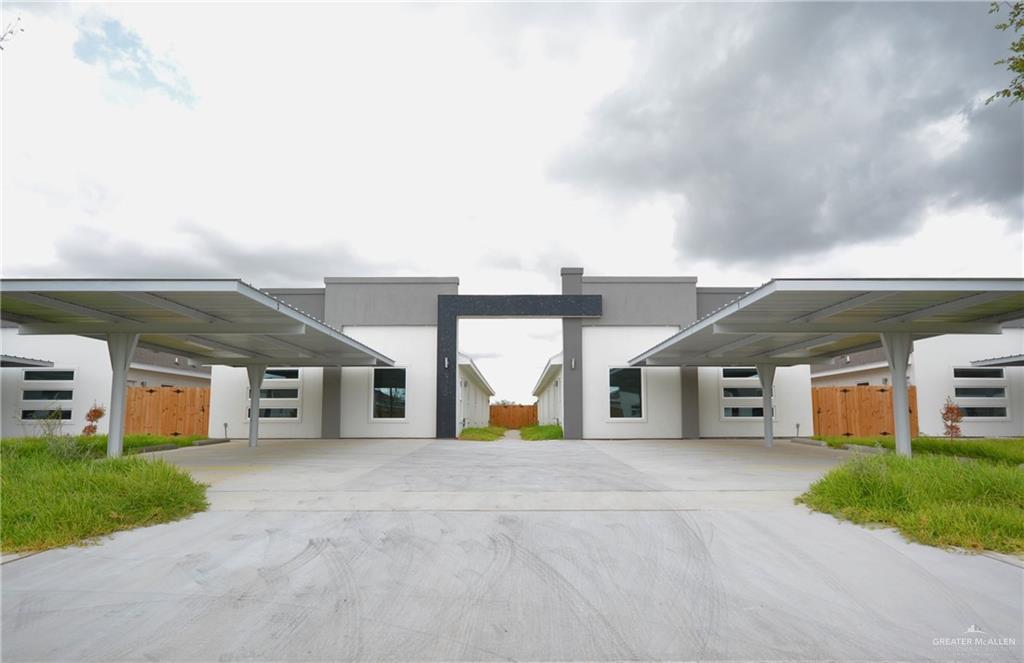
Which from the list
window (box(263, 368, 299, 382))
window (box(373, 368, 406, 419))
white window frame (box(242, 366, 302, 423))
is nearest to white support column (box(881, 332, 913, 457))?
window (box(373, 368, 406, 419))

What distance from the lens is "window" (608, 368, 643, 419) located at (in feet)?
64.8

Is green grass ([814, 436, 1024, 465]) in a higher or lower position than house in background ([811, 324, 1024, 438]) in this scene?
lower

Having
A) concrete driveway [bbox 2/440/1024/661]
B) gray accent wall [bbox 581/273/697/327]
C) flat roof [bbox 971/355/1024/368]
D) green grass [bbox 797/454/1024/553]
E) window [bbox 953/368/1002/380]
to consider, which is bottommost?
concrete driveway [bbox 2/440/1024/661]

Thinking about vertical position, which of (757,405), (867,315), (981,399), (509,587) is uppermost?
(867,315)

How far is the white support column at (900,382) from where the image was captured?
10180 millimetres

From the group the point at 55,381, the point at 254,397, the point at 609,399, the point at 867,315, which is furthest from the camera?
the point at 55,381

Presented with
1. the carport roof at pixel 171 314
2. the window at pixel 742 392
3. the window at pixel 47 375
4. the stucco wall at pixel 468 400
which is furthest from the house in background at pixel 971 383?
the window at pixel 47 375

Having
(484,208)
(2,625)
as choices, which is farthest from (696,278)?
(2,625)

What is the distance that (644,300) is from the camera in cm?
2014

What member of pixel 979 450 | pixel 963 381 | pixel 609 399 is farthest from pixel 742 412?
pixel 979 450

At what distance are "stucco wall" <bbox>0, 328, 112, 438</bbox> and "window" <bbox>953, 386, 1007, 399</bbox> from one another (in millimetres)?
31983

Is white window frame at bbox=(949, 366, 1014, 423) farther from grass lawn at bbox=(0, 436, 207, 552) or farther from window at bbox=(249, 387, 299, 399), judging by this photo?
grass lawn at bbox=(0, 436, 207, 552)

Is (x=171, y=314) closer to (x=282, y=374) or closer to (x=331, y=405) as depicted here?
(x=331, y=405)

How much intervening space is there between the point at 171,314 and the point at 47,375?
50.0ft
